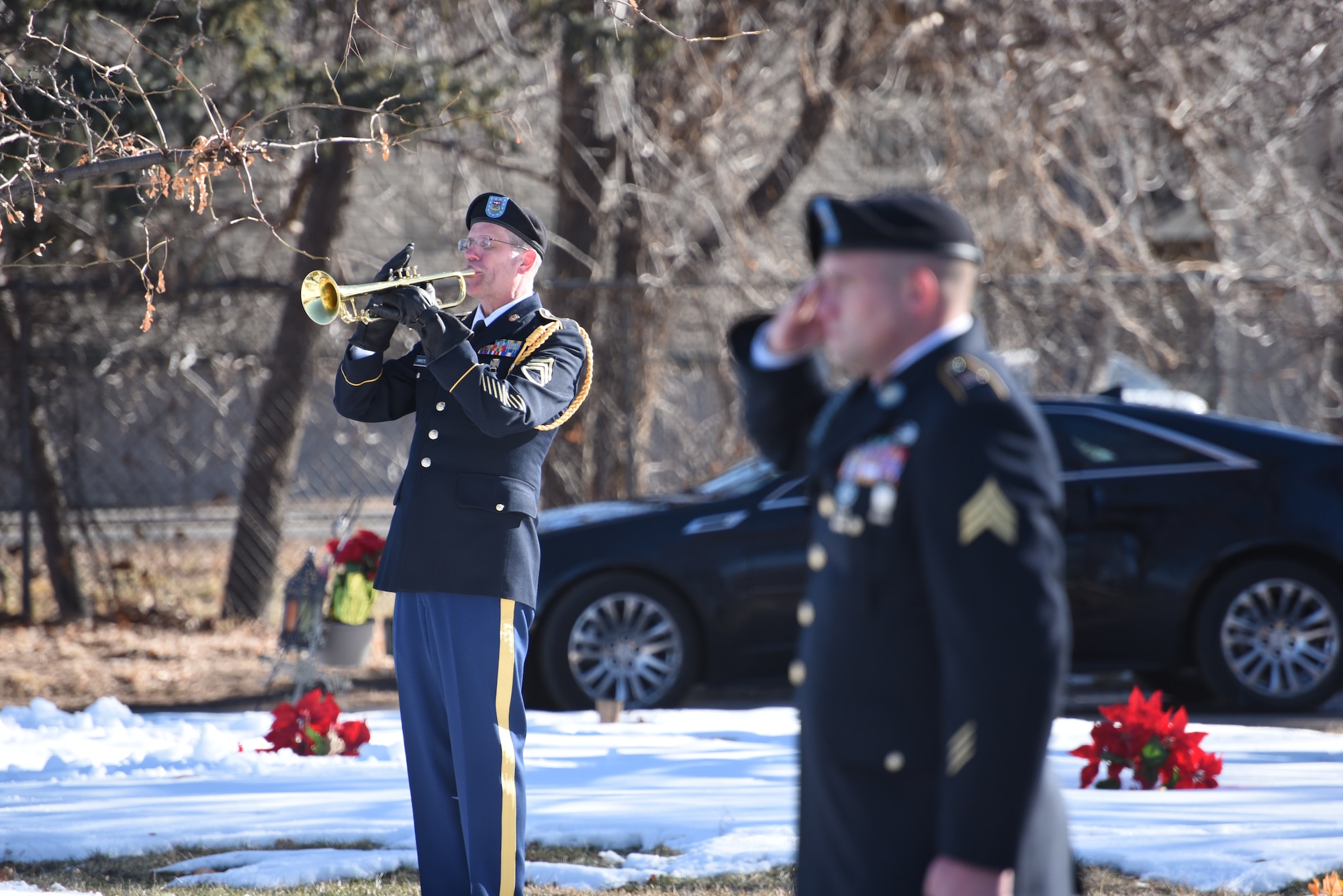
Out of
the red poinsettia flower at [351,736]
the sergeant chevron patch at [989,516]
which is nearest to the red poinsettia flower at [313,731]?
the red poinsettia flower at [351,736]

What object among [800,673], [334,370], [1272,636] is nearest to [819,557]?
[800,673]

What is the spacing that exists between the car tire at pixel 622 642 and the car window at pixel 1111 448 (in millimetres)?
2227

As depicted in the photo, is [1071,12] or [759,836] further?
[1071,12]

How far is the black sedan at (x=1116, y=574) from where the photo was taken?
7.51 m

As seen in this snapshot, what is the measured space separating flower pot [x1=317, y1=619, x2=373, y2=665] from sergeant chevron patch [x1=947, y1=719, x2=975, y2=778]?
5.51m

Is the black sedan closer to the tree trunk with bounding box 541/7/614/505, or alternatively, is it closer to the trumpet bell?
the tree trunk with bounding box 541/7/614/505

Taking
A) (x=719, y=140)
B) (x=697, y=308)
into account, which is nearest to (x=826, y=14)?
(x=719, y=140)

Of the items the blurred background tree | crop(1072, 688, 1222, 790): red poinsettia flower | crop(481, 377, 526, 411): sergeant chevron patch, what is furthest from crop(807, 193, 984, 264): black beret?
the blurred background tree

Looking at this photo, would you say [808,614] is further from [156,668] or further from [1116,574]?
[156,668]

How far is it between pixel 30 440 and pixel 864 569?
9.02 m

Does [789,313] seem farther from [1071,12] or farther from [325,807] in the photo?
[1071,12]

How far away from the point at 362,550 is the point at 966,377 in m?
5.29

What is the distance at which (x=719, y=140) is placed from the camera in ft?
34.1

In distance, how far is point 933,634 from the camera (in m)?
2.08
